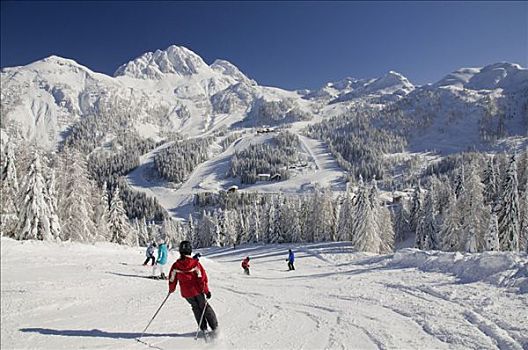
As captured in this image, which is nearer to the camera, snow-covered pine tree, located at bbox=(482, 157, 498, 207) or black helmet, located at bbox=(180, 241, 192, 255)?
black helmet, located at bbox=(180, 241, 192, 255)

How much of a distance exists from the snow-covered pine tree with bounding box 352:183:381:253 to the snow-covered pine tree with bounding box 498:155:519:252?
14.6m

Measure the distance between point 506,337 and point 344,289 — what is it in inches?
251

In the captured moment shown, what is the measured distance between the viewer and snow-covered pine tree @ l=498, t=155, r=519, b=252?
3669cm

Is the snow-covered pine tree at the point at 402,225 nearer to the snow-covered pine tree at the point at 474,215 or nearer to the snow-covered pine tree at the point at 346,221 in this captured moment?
the snow-covered pine tree at the point at 346,221

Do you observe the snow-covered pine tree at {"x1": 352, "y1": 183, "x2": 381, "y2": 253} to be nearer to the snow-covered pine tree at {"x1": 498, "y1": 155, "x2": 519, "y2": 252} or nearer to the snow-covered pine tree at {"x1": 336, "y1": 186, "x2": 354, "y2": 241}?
the snow-covered pine tree at {"x1": 336, "y1": 186, "x2": 354, "y2": 241}

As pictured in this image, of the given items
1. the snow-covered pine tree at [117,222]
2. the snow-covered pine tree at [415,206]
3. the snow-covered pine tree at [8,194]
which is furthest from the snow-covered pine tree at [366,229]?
the snow-covered pine tree at [415,206]

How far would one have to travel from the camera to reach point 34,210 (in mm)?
31297

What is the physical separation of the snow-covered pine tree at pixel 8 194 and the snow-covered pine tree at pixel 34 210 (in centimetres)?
98

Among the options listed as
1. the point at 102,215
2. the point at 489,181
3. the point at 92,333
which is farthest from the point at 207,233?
the point at 92,333

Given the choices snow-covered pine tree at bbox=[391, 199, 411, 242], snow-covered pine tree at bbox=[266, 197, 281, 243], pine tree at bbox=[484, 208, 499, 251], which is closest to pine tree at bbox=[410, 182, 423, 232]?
snow-covered pine tree at bbox=[391, 199, 411, 242]

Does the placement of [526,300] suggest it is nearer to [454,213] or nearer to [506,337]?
[506,337]

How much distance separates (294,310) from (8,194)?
3368 centimetres

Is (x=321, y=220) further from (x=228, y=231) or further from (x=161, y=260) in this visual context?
(x=161, y=260)

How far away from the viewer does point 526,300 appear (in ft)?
29.8
